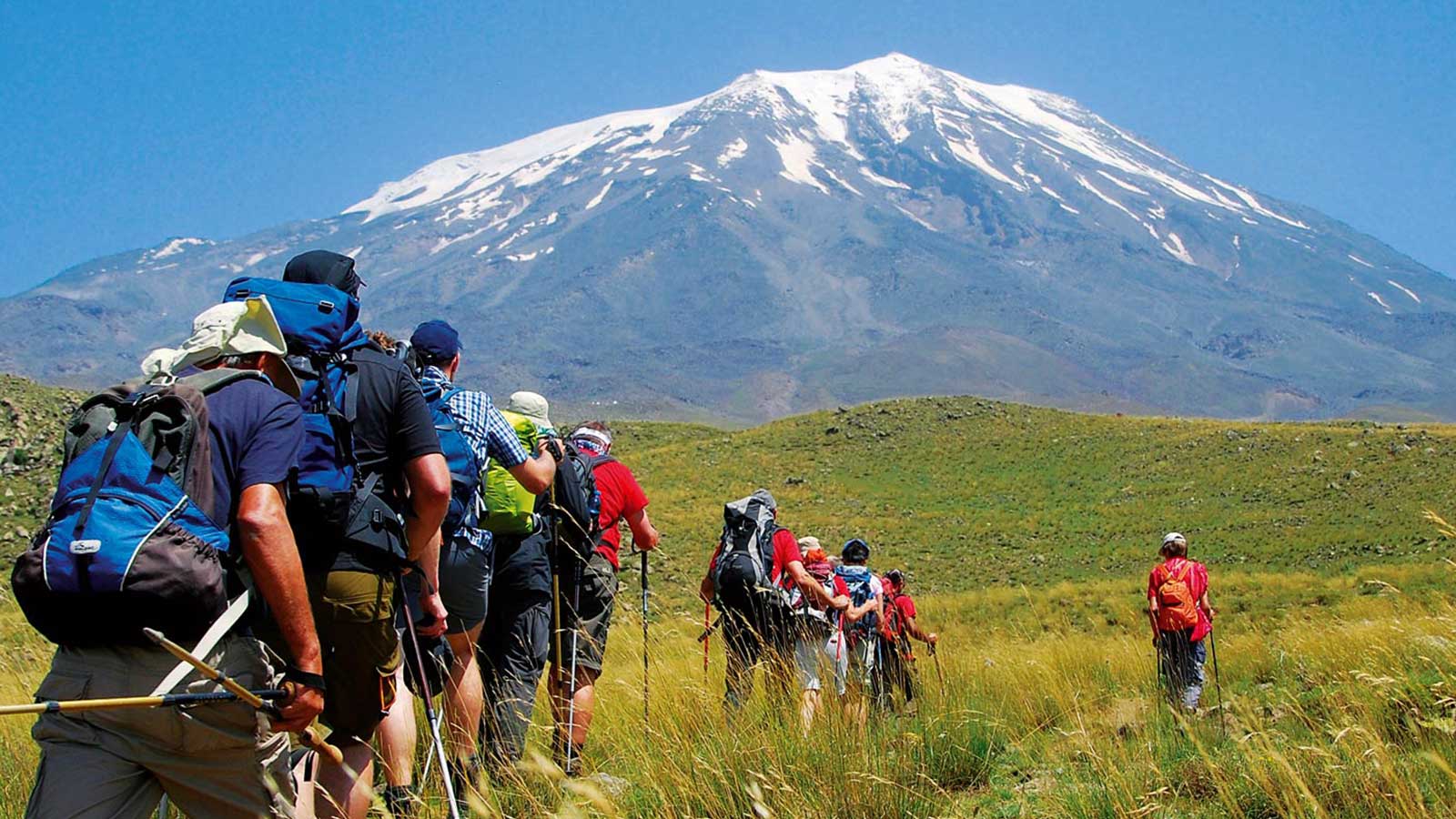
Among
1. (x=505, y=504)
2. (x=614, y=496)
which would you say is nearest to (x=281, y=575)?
(x=505, y=504)

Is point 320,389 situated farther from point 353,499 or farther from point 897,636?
point 897,636

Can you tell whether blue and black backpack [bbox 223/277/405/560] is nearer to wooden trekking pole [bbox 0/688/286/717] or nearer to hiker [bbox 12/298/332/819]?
hiker [bbox 12/298/332/819]

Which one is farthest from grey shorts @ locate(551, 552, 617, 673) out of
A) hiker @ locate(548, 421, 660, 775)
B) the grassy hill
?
the grassy hill

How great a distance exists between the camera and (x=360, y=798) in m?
3.61

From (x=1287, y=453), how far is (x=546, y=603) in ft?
136

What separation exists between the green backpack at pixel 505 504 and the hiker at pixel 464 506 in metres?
0.15

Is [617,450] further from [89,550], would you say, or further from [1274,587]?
[89,550]

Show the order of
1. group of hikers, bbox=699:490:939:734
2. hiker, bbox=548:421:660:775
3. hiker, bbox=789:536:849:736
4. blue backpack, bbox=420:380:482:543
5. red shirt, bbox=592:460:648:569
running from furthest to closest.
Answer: group of hikers, bbox=699:490:939:734, red shirt, bbox=592:460:648:569, hiker, bbox=789:536:849:736, hiker, bbox=548:421:660:775, blue backpack, bbox=420:380:482:543

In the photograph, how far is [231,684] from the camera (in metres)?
2.79

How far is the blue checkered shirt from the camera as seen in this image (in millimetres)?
4449

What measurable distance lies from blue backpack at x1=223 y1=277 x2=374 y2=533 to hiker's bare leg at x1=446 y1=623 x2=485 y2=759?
1.41m

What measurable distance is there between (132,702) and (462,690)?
2.10 metres

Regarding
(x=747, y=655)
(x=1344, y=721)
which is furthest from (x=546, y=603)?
(x=1344, y=721)

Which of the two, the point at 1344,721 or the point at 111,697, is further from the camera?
the point at 1344,721
